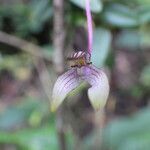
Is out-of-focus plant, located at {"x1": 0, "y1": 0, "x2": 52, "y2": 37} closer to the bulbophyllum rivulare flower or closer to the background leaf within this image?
the background leaf

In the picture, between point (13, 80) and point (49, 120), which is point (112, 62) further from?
point (13, 80)

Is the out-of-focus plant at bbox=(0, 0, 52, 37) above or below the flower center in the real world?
above

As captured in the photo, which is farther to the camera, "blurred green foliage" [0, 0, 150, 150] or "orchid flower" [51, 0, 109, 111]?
"blurred green foliage" [0, 0, 150, 150]

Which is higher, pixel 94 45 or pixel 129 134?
pixel 94 45

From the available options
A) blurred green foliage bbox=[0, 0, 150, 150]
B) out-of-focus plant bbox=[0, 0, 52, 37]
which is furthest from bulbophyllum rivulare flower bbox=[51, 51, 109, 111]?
out-of-focus plant bbox=[0, 0, 52, 37]

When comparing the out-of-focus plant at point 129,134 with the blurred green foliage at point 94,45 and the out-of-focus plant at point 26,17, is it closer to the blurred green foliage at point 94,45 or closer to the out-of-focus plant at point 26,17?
the blurred green foliage at point 94,45

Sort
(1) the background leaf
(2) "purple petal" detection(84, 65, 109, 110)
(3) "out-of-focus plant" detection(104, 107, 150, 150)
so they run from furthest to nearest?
(3) "out-of-focus plant" detection(104, 107, 150, 150) → (1) the background leaf → (2) "purple petal" detection(84, 65, 109, 110)

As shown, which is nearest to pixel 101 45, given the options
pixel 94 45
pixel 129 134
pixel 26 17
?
pixel 94 45

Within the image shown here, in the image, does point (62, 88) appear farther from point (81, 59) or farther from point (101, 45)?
point (101, 45)

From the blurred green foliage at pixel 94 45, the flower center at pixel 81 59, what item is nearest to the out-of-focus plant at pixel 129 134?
the blurred green foliage at pixel 94 45

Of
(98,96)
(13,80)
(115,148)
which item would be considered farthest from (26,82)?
(98,96)
